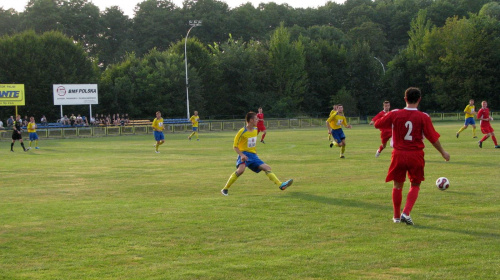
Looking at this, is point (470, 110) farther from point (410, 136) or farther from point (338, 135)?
point (410, 136)

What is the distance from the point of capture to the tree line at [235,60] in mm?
60719

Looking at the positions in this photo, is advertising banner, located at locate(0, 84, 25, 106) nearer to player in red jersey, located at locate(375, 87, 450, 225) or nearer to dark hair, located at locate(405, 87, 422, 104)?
player in red jersey, located at locate(375, 87, 450, 225)

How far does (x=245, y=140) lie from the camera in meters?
12.3

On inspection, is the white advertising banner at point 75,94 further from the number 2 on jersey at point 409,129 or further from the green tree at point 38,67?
the number 2 on jersey at point 409,129

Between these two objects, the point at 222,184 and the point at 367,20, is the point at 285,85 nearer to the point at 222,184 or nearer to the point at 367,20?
the point at 367,20

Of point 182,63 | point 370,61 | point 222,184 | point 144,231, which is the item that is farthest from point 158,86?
point 144,231

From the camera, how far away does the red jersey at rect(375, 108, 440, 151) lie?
8375 millimetres

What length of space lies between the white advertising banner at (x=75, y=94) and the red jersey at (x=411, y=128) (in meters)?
49.6

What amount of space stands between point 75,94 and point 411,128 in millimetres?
50172

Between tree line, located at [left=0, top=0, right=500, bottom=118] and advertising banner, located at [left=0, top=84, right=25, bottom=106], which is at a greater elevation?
tree line, located at [left=0, top=0, right=500, bottom=118]

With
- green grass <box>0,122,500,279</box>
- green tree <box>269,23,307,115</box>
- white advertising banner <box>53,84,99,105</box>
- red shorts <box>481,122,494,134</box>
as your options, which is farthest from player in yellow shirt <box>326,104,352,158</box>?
green tree <box>269,23,307,115</box>

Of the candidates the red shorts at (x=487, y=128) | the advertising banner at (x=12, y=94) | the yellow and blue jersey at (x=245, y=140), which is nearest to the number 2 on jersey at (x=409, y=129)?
the yellow and blue jersey at (x=245, y=140)

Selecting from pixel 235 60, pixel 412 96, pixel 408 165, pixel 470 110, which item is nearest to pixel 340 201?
pixel 408 165

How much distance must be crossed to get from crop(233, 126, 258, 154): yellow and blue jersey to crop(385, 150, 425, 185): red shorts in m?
4.24
